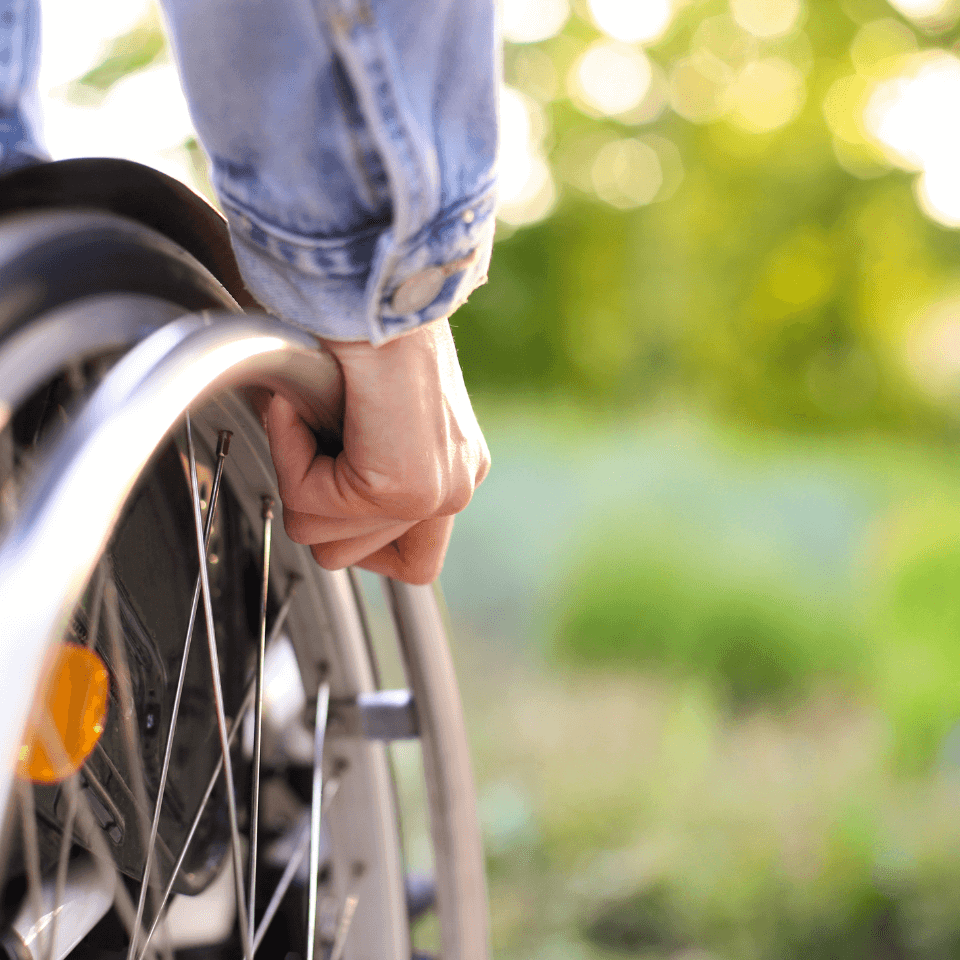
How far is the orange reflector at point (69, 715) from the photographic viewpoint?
514 millimetres

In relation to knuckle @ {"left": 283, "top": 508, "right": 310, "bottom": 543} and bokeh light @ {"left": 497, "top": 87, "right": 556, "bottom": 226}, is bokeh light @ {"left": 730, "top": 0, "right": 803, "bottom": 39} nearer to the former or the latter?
bokeh light @ {"left": 497, "top": 87, "right": 556, "bottom": 226}

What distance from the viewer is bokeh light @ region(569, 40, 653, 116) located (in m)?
5.45

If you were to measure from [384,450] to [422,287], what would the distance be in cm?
10

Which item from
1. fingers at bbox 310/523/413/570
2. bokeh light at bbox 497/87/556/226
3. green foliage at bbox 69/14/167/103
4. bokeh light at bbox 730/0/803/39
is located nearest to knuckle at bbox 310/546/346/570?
fingers at bbox 310/523/413/570

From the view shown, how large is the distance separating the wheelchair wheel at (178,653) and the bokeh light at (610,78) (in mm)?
5294

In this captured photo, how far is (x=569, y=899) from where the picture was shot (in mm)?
1736

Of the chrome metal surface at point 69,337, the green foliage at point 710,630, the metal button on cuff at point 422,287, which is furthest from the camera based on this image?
the green foliage at point 710,630

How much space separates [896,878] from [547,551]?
166cm

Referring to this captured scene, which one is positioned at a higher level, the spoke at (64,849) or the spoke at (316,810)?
the spoke at (64,849)

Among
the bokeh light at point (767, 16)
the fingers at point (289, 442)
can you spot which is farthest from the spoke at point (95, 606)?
the bokeh light at point (767, 16)

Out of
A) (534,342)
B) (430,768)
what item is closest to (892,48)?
(534,342)

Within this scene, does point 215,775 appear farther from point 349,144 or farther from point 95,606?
point 349,144

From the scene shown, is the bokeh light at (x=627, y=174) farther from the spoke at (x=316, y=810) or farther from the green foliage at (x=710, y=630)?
the spoke at (x=316, y=810)

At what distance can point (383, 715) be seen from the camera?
81cm
